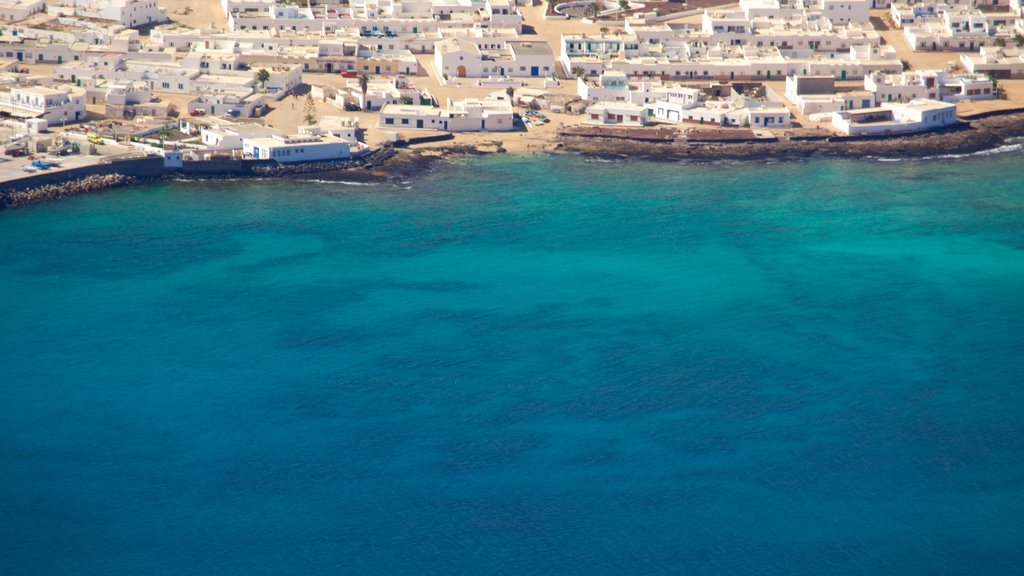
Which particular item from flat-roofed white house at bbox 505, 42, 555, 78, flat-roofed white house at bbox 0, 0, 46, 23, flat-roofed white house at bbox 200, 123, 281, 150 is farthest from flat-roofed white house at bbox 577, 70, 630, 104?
flat-roofed white house at bbox 0, 0, 46, 23

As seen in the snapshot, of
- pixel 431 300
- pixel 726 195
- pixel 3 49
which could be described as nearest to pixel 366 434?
pixel 431 300

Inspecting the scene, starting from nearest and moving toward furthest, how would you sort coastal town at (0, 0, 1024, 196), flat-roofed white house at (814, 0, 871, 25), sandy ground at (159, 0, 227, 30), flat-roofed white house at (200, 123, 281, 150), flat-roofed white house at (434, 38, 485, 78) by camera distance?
flat-roofed white house at (200, 123, 281, 150) → coastal town at (0, 0, 1024, 196) → flat-roofed white house at (434, 38, 485, 78) → sandy ground at (159, 0, 227, 30) → flat-roofed white house at (814, 0, 871, 25)

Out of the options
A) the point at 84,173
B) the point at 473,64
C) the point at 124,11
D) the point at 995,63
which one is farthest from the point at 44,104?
the point at 995,63

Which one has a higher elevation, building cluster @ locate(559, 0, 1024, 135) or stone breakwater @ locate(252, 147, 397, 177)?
building cluster @ locate(559, 0, 1024, 135)

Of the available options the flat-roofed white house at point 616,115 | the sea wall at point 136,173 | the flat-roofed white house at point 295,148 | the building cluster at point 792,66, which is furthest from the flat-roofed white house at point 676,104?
the flat-roofed white house at point 295,148

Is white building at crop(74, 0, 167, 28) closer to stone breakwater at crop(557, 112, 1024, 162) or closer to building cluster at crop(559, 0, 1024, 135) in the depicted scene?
building cluster at crop(559, 0, 1024, 135)

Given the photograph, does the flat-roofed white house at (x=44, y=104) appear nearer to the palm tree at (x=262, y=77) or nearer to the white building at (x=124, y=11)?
the palm tree at (x=262, y=77)
